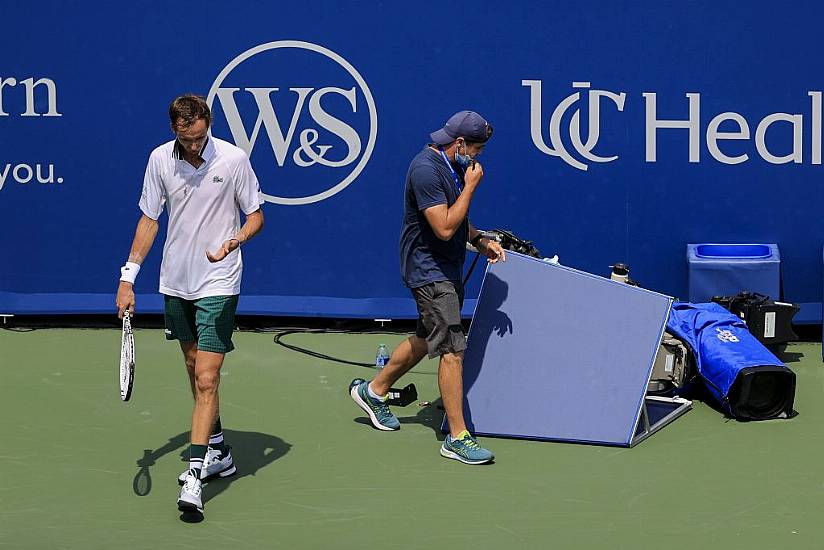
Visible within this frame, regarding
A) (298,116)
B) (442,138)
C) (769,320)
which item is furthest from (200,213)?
(769,320)

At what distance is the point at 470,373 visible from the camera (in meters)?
7.32

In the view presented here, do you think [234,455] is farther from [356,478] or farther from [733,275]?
[733,275]

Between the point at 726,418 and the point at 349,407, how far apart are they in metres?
2.14

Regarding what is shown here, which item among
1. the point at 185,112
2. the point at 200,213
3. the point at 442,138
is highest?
the point at 185,112

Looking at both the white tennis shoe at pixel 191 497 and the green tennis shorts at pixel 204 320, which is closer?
the white tennis shoe at pixel 191 497

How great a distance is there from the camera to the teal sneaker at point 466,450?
6.71 meters

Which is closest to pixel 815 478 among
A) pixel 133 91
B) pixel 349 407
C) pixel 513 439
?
pixel 513 439

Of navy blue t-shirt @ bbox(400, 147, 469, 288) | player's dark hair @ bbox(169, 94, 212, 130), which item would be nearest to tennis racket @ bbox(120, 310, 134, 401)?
player's dark hair @ bbox(169, 94, 212, 130)

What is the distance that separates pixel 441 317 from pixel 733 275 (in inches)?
122

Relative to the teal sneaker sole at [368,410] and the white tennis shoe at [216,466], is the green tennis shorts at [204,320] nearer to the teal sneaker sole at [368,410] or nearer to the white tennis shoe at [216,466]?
the white tennis shoe at [216,466]

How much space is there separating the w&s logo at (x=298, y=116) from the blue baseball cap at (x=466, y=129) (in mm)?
2766

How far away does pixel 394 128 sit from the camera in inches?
377

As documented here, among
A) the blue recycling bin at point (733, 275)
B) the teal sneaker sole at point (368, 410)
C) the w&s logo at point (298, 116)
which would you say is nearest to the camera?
the teal sneaker sole at point (368, 410)

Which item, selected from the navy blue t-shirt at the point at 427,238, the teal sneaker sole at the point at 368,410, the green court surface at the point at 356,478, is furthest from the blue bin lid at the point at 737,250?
the teal sneaker sole at the point at 368,410
